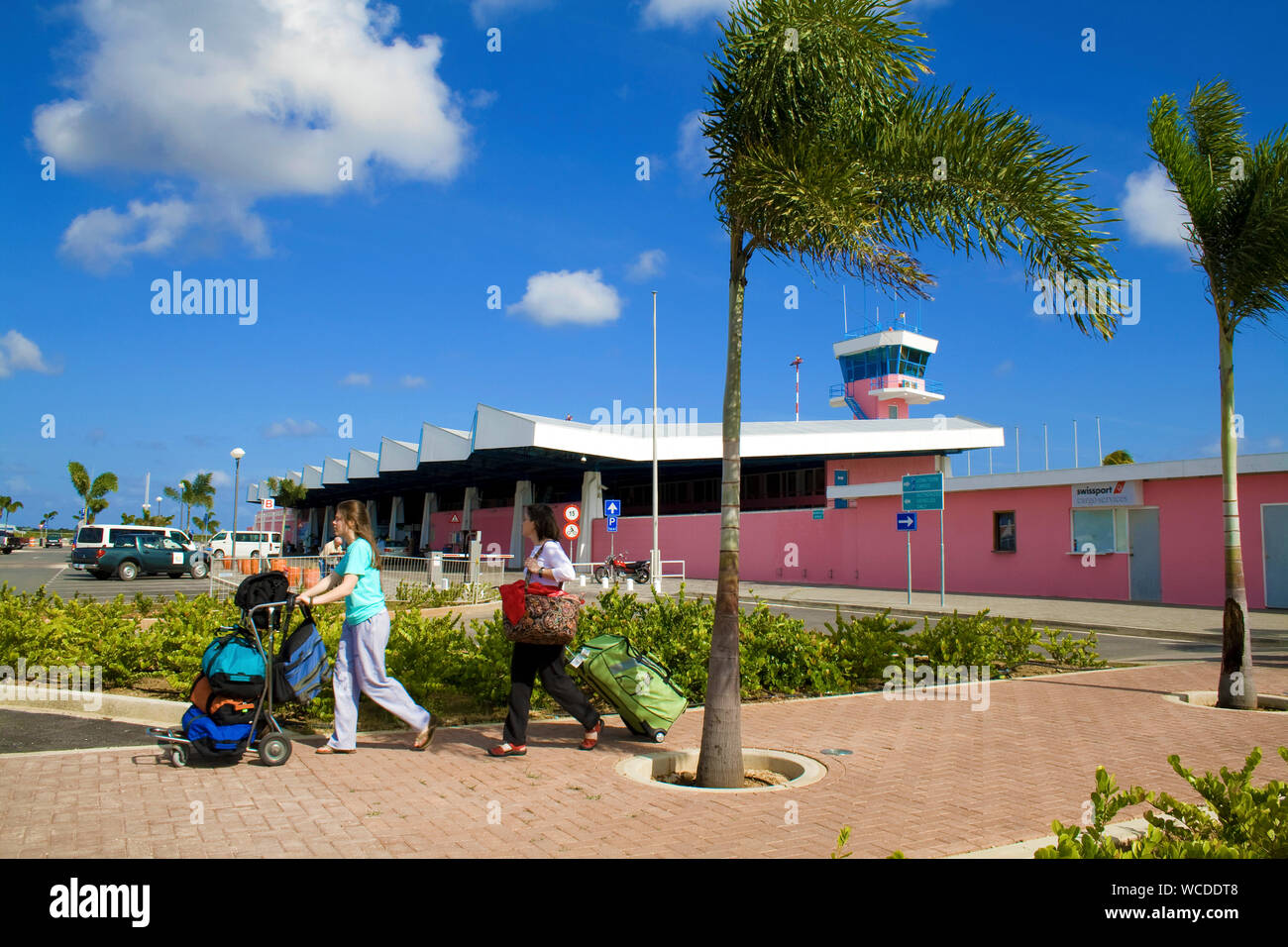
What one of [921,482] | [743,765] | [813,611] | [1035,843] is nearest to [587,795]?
[743,765]

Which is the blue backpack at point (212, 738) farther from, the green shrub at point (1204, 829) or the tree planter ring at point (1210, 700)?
the tree planter ring at point (1210, 700)

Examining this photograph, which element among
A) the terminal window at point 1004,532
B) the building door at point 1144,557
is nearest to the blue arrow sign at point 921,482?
the terminal window at point 1004,532

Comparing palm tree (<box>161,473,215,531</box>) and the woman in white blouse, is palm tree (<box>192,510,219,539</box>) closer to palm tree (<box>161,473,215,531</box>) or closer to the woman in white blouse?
palm tree (<box>161,473,215,531</box>)

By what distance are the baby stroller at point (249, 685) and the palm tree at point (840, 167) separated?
2693 millimetres

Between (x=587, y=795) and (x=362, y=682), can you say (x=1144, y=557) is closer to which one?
(x=587, y=795)

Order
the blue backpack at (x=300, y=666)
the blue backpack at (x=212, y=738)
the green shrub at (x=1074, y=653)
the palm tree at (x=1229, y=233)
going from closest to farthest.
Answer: the blue backpack at (x=212, y=738) → the blue backpack at (x=300, y=666) → the palm tree at (x=1229, y=233) → the green shrub at (x=1074, y=653)

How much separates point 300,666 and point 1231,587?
330 inches

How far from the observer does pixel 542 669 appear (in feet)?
20.3

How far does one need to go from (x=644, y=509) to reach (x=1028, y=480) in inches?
1082

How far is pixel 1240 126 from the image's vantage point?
28.2 ft

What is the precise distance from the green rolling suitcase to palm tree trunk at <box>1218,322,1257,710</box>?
18.1 feet

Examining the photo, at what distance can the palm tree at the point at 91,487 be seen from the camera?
9069 centimetres

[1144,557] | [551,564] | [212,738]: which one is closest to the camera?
[212,738]
